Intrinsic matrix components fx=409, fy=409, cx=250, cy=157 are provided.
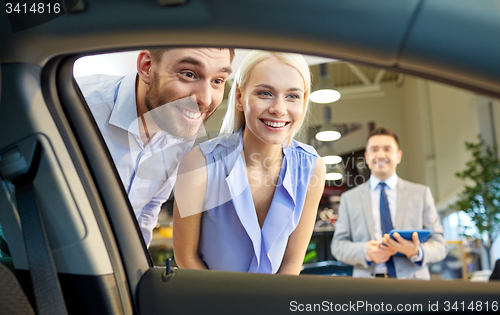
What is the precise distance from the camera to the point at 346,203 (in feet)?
2.83

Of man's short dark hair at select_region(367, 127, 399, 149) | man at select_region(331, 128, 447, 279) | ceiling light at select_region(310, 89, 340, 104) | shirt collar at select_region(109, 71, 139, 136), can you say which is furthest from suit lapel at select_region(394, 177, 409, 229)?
shirt collar at select_region(109, 71, 139, 136)

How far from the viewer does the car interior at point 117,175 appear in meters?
0.68

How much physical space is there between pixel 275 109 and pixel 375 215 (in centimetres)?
32

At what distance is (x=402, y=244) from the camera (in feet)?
3.03

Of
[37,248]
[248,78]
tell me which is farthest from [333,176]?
[37,248]

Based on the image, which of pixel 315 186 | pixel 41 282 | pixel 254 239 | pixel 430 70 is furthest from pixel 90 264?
pixel 430 70

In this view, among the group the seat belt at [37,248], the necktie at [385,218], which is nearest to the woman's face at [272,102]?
the necktie at [385,218]

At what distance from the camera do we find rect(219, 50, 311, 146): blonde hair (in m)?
0.78

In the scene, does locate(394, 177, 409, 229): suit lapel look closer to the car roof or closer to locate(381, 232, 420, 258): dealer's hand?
locate(381, 232, 420, 258): dealer's hand

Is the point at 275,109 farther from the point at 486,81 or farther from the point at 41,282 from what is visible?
the point at 41,282

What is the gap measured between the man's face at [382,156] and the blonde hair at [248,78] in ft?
0.53

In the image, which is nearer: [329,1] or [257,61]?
[329,1]

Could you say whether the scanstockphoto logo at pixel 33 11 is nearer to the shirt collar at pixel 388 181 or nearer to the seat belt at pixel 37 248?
the seat belt at pixel 37 248

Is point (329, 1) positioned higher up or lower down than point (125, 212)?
higher up
